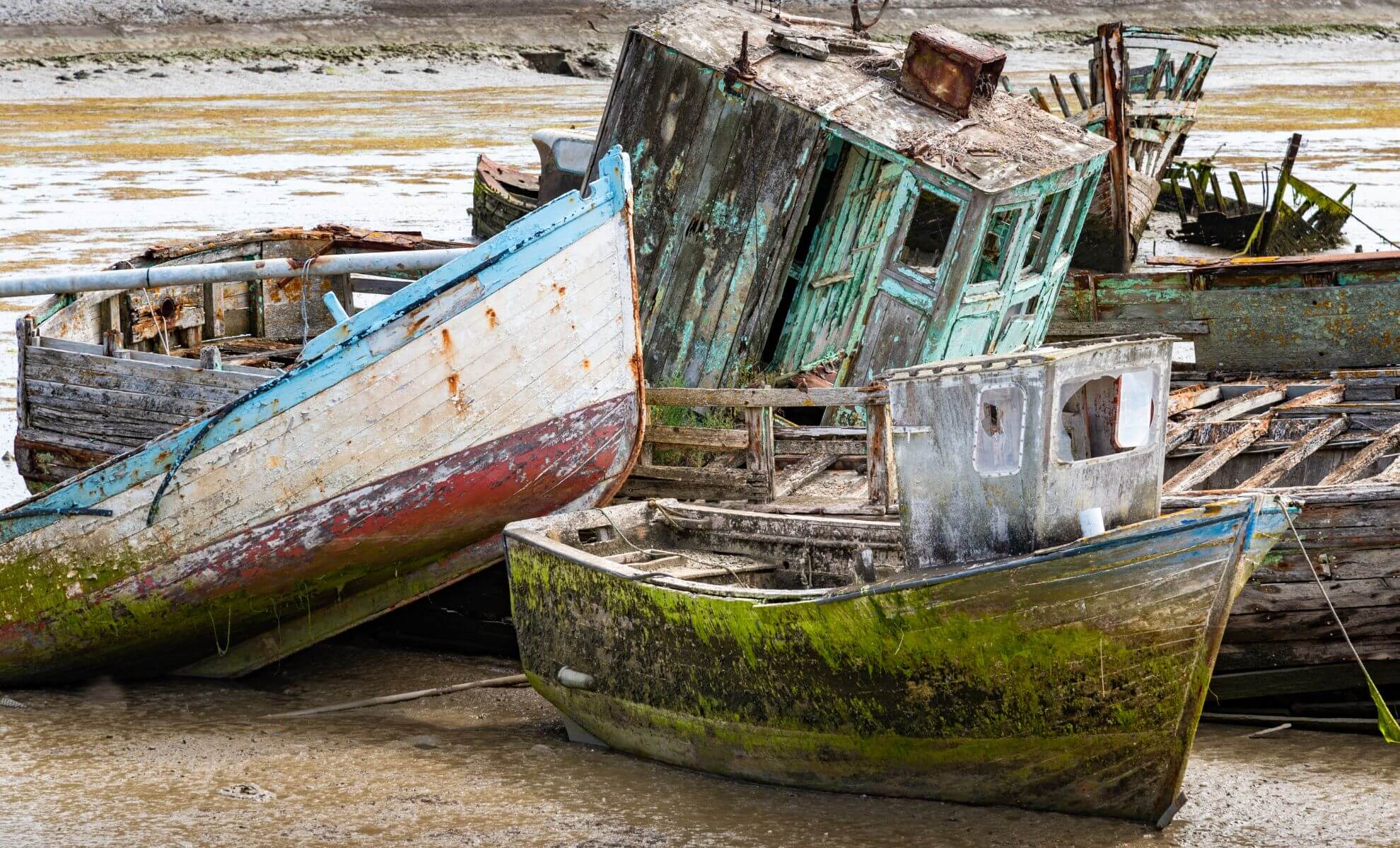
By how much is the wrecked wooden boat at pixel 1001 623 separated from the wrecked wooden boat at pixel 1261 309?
5698 mm

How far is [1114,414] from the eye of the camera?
643 centimetres

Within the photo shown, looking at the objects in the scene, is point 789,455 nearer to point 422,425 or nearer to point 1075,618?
point 422,425

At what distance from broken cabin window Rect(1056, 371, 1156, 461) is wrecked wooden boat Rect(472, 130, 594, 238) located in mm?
7043

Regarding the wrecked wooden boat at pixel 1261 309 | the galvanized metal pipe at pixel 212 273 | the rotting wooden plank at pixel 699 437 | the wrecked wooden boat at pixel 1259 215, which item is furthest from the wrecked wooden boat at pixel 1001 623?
the wrecked wooden boat at pixel 1259 215

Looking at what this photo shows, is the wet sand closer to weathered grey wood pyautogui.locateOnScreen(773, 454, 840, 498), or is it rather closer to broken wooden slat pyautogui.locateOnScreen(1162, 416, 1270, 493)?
broken wooden slat pyautogui.locateOnScreen(1162, 416, 1270, 493)

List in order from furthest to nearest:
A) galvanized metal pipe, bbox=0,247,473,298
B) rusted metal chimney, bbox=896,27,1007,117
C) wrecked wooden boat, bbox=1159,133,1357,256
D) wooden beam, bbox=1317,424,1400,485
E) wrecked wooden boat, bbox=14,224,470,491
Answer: wrecked wooden boat, bbox=1159,133,1357,256 < rusted metal chimney, bbox=896,27,1007,117 < wrecked wooden boat, bbox=14,224,470,491 < galvanized metal pipe, bbox=0,247,473,298 < wooden beam, bbox=1317,424,1400,485

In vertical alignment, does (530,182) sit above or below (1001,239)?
below

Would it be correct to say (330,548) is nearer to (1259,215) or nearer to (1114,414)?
(1114,414)

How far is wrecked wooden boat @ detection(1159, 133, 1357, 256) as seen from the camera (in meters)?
17.4

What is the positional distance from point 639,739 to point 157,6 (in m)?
43.2

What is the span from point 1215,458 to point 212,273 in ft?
18.7

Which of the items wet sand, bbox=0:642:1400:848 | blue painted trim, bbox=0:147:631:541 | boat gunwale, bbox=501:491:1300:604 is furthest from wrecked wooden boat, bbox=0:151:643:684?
boat gunwale, bbox=501:491:1300:604

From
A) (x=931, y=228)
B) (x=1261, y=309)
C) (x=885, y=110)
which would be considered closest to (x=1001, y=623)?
(x=885, y=110)

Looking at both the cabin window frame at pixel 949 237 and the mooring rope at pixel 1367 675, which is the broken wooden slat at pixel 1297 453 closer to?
the mooring rope at pixel 1367 675
